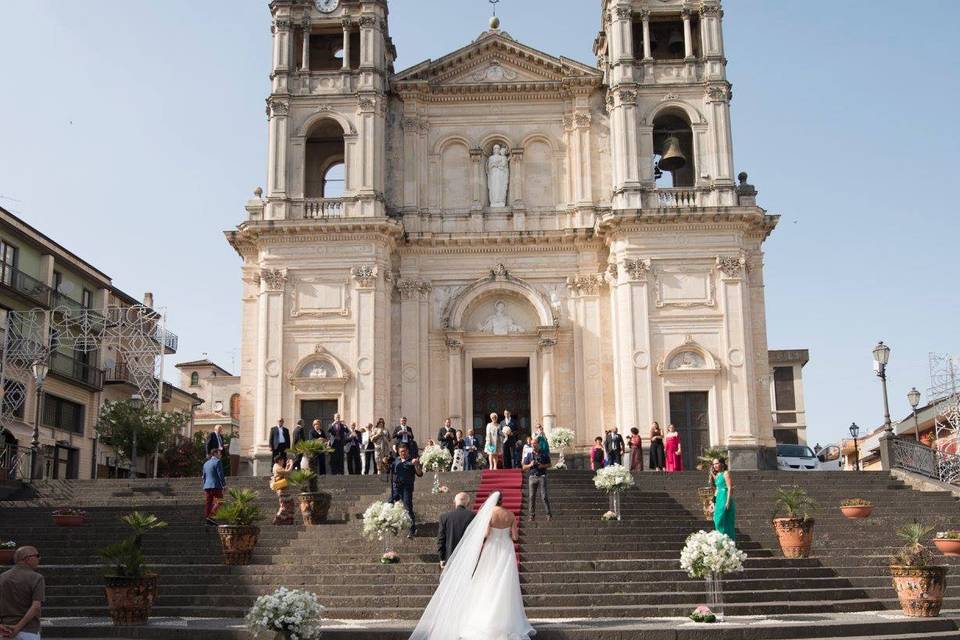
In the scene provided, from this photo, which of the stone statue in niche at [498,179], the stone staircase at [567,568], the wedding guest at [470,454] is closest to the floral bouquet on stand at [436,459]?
the stone staircase at [567,568]

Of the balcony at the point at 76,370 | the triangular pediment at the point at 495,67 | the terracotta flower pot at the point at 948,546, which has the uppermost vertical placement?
the triangular pediment at the point at 495,67

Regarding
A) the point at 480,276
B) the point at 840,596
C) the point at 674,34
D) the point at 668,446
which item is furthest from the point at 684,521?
the point at 674,34

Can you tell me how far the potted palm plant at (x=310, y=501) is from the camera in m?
21.1

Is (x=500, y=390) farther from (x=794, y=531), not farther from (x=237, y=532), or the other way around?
(x=237, y=532)

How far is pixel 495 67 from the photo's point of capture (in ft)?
120

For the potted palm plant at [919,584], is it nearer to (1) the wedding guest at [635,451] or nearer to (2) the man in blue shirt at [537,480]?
(2) the man in blue shirt at [537,480]

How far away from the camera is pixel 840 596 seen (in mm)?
16922

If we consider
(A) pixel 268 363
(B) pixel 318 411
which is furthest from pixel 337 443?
(A) pixel 268 363

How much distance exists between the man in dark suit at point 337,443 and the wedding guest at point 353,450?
0.15m

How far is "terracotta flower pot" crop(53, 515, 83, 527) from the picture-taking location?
22281 mm

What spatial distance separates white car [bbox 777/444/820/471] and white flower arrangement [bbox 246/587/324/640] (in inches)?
1039

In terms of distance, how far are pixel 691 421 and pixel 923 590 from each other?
1706 centimetres

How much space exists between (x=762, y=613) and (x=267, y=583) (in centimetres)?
790

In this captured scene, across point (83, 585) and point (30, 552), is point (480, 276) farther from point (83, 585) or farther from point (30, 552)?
point (30, 552)
